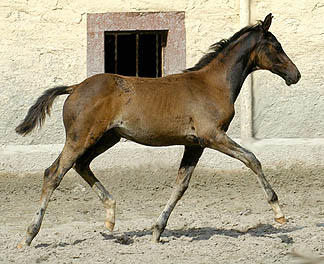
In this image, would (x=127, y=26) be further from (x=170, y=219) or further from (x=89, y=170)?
(x=89, y=170)

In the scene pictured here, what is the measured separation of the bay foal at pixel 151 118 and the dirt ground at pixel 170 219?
301mm

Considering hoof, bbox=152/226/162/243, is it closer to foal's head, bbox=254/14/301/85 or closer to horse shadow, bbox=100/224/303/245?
horse shadow, bbox=100/224/303/245

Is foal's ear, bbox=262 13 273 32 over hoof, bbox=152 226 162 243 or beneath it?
over

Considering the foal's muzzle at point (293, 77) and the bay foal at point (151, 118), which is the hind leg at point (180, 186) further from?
the foal's muzzle at point (293, 77)

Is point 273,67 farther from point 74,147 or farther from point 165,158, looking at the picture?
point 165,158

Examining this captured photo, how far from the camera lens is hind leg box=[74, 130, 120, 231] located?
19.0ft

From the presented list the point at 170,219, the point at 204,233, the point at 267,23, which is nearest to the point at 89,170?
the point at 204,233

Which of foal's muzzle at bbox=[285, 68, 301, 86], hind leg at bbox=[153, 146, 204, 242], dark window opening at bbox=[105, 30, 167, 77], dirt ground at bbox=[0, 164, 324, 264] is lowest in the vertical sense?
dirt ground at bbox=[0, 164, 324, 264]

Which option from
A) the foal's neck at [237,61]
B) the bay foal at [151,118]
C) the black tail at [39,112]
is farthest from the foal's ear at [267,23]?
the black tail at [39,112]

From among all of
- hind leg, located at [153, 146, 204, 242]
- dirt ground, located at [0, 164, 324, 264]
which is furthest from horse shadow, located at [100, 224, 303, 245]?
hind leg, located at [153, 146, 204, 242]

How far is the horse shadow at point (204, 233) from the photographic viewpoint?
5711 mm

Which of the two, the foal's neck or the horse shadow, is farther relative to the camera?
the foal's neck

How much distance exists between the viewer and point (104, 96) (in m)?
5.54

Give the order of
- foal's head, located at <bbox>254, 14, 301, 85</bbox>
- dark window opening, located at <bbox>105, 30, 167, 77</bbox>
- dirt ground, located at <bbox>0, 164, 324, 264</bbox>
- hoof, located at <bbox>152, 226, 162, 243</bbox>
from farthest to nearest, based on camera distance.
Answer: dark window opening, located at <bbox>105, 30, 167, 77</bbox> → foal's head, located at <bbox>254, 14, 301, 85</bbox> → hoof, located at <bbox>152, 226, 162, 243</bbox> → dirt ground, located at <bbox>0, 164, 324, 264</bbox>
